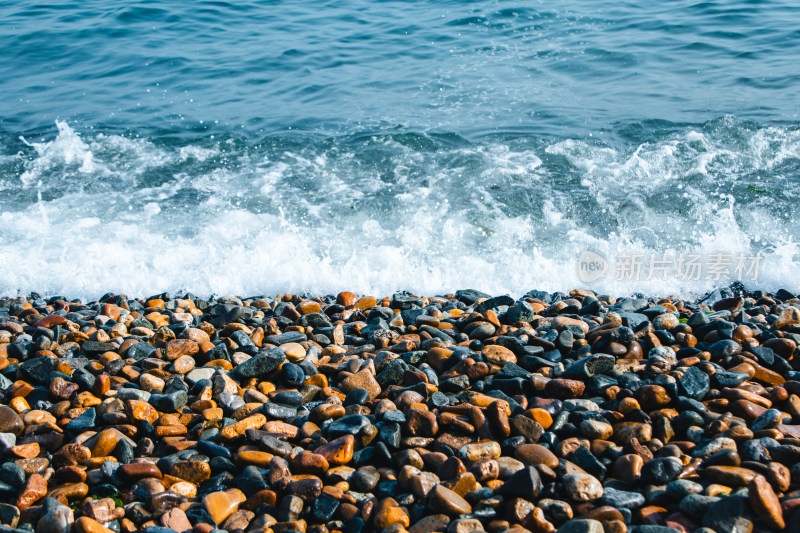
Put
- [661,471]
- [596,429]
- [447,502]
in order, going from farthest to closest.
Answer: [596,429] < [661,471] < [447,502]

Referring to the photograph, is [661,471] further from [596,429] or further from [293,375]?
[293,375]

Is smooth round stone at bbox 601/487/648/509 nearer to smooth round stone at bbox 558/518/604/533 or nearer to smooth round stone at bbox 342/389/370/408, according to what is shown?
smooth round stone at bbox 558/518/604/533

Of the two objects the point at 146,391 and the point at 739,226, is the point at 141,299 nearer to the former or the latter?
the point at 146,391

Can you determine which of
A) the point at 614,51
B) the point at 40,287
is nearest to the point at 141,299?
the point at 40,287

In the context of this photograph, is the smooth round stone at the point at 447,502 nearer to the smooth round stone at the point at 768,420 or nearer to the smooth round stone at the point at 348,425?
the smooth round stone at the point at 348,425

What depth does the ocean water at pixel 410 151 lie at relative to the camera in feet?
17.6

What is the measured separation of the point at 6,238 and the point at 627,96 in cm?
807

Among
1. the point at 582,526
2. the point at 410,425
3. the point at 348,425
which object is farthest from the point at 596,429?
the point at 348,425

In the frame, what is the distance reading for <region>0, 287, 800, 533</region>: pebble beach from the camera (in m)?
2.23

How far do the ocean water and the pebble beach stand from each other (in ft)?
4.83

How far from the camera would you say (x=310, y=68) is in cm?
1115

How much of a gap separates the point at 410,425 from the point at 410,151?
→ 5575mm

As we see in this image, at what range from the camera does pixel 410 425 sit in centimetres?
267

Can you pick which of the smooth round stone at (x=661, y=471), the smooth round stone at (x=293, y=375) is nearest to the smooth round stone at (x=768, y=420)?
the smooth round stone at (x=661, y=471)
